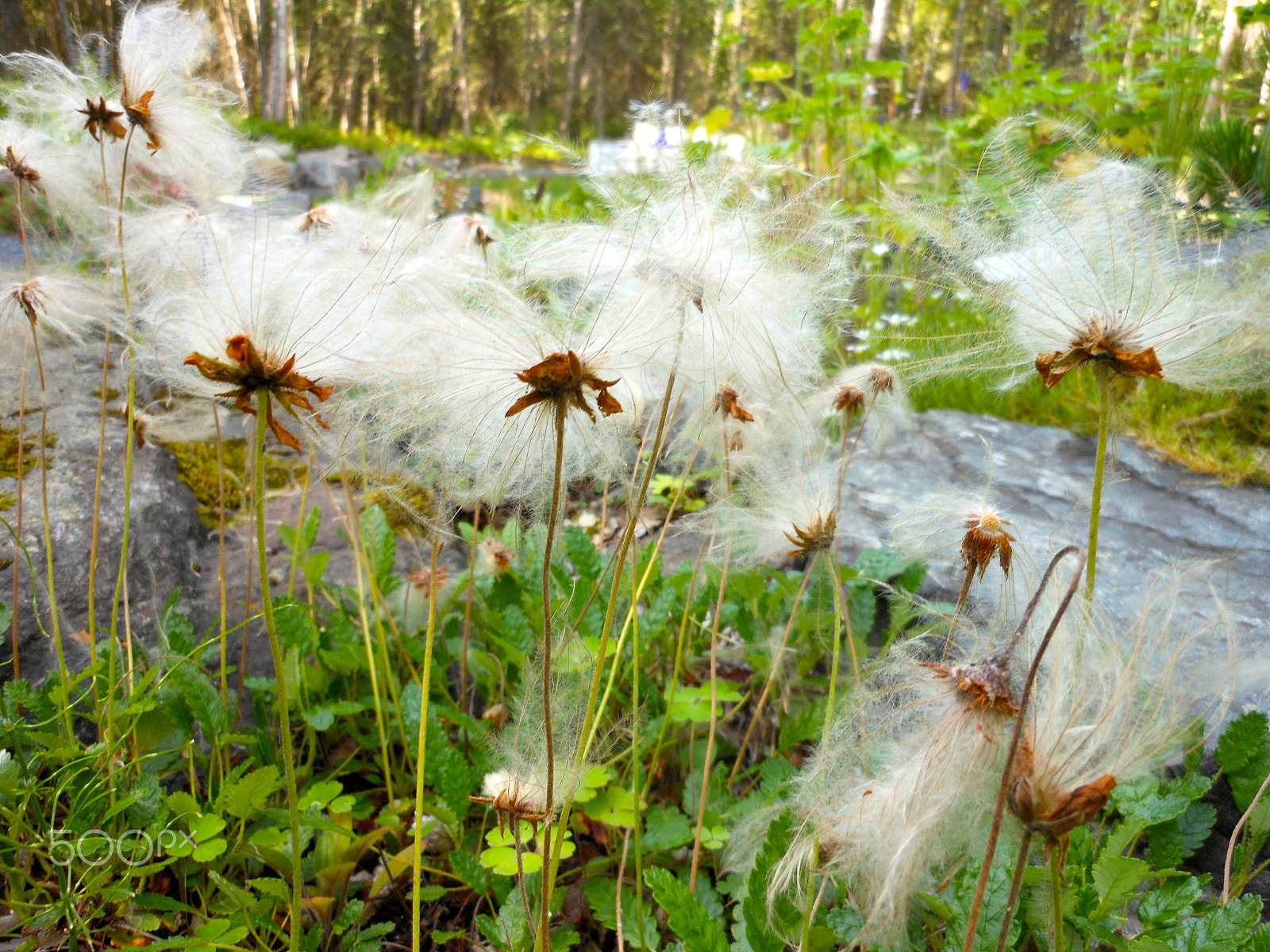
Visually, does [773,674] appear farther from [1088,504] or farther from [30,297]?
[30,297]

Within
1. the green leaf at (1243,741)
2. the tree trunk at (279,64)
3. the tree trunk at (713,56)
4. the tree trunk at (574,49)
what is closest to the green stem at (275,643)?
the green leaf at (1243,741)

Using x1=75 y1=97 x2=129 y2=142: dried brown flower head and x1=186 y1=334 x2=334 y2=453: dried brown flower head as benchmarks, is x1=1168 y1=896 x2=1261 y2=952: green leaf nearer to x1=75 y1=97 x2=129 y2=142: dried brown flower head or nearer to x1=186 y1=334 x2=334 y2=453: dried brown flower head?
x1=186 y1=334 x2=334 y2=453: dried brown flower head

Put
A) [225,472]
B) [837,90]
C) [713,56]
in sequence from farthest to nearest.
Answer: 1. [713,56]
2. [837,90]
3. [225,472]

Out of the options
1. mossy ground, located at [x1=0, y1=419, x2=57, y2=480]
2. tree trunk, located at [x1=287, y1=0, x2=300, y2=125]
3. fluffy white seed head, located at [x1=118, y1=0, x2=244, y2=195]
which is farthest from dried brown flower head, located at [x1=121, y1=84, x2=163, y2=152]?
tree trunk, located at [x1=287, y1=0, x2=300, y2=125]

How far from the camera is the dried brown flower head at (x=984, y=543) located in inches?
50.7

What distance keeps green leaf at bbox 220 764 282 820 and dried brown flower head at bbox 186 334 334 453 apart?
0.64 metres

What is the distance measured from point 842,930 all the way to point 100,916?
1364mm

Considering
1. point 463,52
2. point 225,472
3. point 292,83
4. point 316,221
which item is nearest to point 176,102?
point 316,221

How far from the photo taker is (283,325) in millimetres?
1182

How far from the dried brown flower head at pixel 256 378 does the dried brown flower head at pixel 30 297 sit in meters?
0.90

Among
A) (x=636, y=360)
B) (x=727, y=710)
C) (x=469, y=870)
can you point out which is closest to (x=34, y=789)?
(x=469, y=870)

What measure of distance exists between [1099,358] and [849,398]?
65 cm

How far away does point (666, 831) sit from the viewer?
160cm

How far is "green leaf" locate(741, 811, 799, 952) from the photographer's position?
128cm
